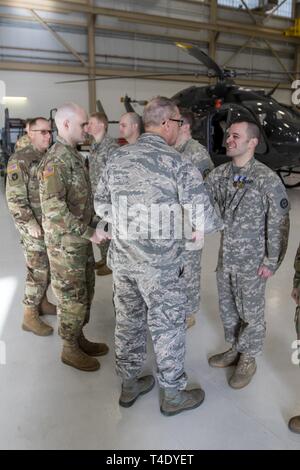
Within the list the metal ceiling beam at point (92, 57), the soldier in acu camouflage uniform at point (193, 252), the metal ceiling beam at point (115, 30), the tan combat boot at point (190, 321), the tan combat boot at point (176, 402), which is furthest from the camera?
the metal ceiling beam at point (92, 57)

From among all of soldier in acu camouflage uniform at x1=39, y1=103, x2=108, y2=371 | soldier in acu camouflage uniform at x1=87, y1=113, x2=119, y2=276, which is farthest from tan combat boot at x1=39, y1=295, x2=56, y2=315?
soldier in acu camouflage uniform at x1=87, y1=113, x2=119, y2=276

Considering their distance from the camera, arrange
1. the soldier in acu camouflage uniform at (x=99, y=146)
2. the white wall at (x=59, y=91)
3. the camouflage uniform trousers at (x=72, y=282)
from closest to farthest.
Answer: the camouflage uniform trousers at (x=72, y=282) → the soldier in acu camouflage uniform at (x=99, y=146) → the white wall at (x=59, y=91)

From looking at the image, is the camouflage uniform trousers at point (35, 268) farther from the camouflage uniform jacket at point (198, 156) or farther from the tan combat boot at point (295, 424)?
→ the tan combat boot at point (295, 424)

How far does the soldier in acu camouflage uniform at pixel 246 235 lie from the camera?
2.15 m

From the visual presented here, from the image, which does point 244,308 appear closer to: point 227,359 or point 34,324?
point 227,359

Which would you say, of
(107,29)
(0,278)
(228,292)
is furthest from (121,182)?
(107,29)

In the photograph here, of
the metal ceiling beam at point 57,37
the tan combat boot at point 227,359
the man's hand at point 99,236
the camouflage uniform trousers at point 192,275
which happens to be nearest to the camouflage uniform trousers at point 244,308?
the tan combat boot at point 227,359

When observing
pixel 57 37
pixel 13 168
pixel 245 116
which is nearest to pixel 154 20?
pixel 57 37

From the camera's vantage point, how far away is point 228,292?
237 centimetres

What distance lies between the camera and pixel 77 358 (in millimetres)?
2510

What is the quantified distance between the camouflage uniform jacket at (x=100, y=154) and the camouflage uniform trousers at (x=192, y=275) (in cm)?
159

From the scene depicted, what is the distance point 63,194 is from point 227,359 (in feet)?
4.83

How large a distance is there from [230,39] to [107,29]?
4956mm

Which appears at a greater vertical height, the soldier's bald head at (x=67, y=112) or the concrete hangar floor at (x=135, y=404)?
the soldier's bald head at (x=67, y=112)
